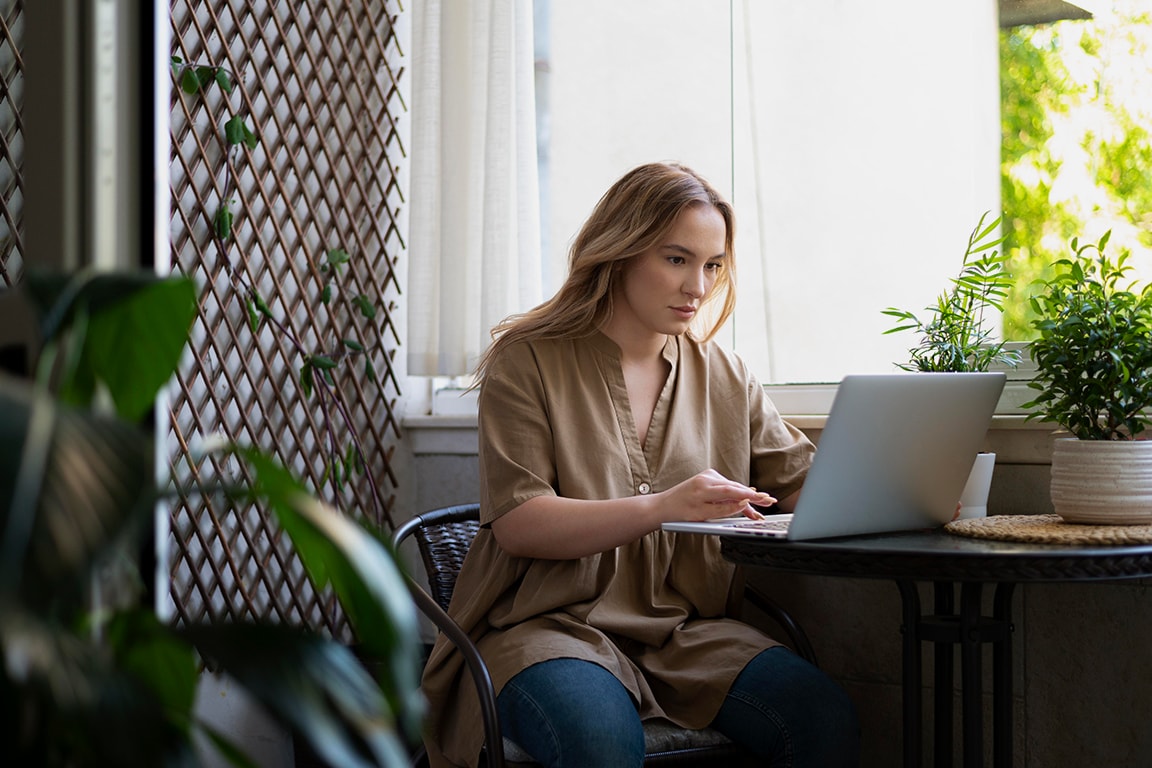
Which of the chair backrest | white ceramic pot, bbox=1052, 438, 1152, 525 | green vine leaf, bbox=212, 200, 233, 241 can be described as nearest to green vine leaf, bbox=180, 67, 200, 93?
green vine leaf, bbox=212, 200, 233, 241

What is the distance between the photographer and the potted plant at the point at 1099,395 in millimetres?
1523

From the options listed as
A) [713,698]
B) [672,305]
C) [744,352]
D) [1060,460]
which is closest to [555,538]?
[713,698]

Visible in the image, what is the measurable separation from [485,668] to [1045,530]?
0.74m

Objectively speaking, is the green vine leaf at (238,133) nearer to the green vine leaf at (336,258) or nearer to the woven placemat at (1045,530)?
the green vine leaf at (336,258)

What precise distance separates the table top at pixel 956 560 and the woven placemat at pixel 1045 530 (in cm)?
2

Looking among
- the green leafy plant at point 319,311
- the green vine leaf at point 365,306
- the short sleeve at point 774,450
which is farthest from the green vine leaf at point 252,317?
the short sleeve at point 774,450

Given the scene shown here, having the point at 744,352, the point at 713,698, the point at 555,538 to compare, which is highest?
the point at 744,352

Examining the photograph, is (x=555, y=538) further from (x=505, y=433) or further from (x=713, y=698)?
(x=713, y=698)

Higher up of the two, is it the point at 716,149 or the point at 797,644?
the point at 716,149

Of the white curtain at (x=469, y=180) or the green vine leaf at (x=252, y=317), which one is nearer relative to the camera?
the green vine leaf at (x=252, y=317)

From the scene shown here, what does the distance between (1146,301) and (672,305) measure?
2.23ft

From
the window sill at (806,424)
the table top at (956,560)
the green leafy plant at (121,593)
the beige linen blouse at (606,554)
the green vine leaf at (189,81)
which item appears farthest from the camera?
the green vine leaf at (189,81)

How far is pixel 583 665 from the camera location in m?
1.60

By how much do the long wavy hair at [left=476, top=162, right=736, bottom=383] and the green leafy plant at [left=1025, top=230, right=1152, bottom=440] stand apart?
0.57 meters
